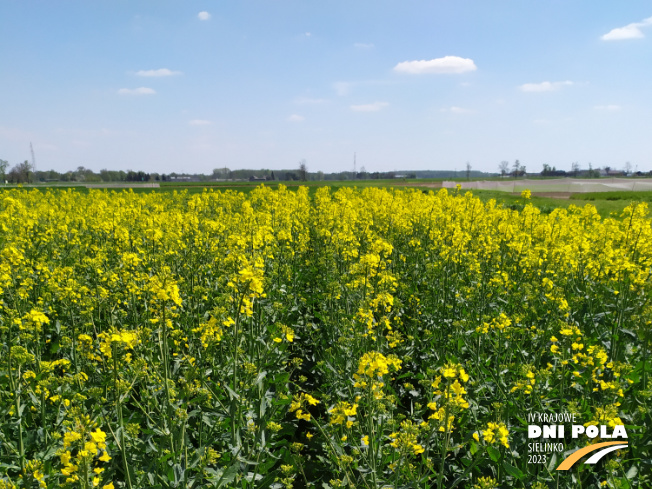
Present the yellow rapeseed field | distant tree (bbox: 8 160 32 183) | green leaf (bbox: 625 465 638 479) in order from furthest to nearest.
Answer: distant tree (bbox: 8 160 32 183)
green leaf (bbox: 625 465 638 479)
the yellow rapeseed field

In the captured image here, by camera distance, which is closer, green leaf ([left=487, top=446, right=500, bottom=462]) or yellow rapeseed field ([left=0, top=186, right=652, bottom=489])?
yellow rapeseed field ([left=0, top=186, right=652, bottom=489])

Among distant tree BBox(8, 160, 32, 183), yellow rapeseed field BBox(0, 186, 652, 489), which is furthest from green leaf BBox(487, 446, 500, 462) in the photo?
distant tree BBox(8, 160, 32, 183)

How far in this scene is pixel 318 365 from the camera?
A: 3.61 metres

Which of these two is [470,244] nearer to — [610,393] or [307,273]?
[307,273]

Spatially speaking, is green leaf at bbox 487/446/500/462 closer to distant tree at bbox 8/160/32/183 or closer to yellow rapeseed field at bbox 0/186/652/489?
yellow rapeseed field at bbox 0/186/652/489

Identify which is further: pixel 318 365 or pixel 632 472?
pixel 318 365

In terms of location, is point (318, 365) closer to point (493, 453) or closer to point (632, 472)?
point (493, 453)

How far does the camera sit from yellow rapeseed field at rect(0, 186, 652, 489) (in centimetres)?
261

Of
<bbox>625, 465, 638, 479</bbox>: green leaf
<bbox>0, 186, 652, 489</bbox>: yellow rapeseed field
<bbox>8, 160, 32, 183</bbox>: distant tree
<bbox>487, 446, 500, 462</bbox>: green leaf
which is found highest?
<bbox>8, 160, 32, 183</bbox>: distant tree

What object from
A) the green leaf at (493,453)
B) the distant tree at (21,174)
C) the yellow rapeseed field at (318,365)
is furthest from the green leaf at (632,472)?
the distant tree at (21,174)

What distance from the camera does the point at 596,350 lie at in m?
3.67

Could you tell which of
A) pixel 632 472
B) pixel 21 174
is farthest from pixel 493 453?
pixel 21 174

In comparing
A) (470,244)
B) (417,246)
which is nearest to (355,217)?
(417,246)

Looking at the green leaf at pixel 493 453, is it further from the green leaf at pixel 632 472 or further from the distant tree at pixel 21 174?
the distant tree at pixel 21 174
